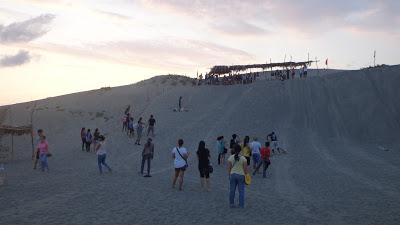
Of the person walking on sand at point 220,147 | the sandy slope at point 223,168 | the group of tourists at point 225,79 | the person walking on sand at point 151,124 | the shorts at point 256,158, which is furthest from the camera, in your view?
the group of tourists at point 225,79

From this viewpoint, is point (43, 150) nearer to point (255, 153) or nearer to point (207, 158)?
point (207, 158)

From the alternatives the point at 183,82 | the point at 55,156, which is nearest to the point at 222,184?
the point at 55,156

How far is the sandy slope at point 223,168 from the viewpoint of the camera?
12516 millimetres

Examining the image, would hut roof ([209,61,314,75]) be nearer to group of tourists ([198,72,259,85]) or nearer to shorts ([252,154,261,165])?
group of tourists ([198,72,259,85])

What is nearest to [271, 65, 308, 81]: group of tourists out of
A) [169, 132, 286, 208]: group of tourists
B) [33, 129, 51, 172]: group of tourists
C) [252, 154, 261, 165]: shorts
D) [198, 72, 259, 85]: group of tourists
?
[198, 72, 259, 85]: group of tourists

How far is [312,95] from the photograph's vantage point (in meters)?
45.6

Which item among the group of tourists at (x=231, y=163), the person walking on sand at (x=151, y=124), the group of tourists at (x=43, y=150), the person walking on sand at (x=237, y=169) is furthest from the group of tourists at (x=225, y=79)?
the person walking on sand at (x=237, y=169)

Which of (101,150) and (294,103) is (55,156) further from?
(294,103)

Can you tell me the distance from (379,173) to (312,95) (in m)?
25.5

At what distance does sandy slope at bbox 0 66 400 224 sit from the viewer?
1252 centimetres

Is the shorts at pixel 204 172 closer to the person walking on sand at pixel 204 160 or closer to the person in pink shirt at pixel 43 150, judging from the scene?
the person walking on sand at pixel 204 160

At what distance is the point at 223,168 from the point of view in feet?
72.8

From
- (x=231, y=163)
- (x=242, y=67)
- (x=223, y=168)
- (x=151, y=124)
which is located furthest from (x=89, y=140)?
(x=242, y=67)

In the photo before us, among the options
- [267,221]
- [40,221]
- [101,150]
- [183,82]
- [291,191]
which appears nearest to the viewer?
[40,221]
